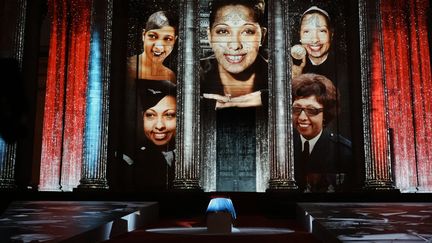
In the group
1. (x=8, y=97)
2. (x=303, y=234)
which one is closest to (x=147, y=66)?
(x=303, y=234)

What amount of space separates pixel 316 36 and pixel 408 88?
151 inches

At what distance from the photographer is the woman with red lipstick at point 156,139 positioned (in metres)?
20.1

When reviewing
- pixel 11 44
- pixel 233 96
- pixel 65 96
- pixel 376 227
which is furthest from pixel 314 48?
pixel 376 227

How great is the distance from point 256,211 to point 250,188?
11.2 feet

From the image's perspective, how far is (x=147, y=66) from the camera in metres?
20.8

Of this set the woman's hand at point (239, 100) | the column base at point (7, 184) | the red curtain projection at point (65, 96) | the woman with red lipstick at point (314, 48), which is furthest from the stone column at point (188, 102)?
the column base at point (7, 184)

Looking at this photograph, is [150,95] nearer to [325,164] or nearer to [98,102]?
[98,102]

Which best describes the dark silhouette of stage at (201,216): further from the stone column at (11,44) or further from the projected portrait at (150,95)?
the projected portrait at (150,95)

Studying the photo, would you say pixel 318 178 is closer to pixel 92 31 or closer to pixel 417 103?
pixel 417 103

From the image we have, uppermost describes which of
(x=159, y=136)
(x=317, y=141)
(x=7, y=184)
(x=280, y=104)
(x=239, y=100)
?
(x=239, y=100)

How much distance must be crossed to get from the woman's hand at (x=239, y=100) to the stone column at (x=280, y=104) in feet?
7.09

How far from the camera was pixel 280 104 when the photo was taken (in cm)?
1842

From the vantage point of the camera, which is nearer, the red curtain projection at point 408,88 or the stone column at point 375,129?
the stone column at point 375,129

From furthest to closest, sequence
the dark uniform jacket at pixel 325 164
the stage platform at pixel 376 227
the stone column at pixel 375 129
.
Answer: the dark uniform jacket at pixel 325 164 < the stone column at pixel 375 129 < the stage platform at pixel 376 227
